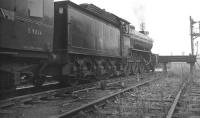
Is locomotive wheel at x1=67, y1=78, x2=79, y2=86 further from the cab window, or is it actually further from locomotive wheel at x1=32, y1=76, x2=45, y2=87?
the cab window

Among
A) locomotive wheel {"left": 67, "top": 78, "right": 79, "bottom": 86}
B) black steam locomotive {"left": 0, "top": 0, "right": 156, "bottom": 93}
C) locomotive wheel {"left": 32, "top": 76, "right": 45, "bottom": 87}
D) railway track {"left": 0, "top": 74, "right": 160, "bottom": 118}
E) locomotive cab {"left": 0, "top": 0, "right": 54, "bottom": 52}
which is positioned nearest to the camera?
railway track {"left": 0, "top": 74, "right": 160, "bottom": 118}

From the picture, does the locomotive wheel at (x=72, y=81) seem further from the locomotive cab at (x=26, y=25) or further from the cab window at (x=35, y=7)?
the cab window at (x=35, y=7)

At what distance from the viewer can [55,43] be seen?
31.6 ft

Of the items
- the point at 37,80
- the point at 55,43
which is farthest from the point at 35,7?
the point at 37,80

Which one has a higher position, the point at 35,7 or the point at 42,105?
the point at 35,7

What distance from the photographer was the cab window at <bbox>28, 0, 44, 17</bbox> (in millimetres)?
7461

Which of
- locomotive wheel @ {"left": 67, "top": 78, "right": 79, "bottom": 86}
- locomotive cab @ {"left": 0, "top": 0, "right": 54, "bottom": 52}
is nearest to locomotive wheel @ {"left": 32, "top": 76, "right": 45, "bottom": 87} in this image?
locomotive cab @ {"left": 0, "top": 0, "right": 54, "bottom": 52}

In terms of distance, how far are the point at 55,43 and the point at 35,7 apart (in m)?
2.16

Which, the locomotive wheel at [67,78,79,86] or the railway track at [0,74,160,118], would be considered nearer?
the railway track at [0,74,160,118]

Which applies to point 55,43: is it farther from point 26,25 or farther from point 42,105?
point 42,105

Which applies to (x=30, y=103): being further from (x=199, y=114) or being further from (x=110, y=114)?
→ (x=199, y=114)

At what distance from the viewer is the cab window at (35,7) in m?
7.46

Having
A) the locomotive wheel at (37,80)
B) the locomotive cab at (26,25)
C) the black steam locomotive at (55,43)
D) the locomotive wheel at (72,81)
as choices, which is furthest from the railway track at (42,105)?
the locomotive wheel at (72,81)

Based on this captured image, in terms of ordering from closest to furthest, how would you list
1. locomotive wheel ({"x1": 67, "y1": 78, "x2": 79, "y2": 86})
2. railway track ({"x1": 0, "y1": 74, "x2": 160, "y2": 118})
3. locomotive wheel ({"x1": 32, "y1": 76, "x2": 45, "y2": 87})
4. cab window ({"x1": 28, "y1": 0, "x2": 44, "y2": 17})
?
railway track ({"x1": 0, "y1": 74, "x2": 160, "y2": 118}) → cab window ({"x1": 28, "y1": 0, "x2": 44, "y2": 17}) → locomotive wheel ({"x1": 32, "y1": 76, "x2": 45, "y2": 87}) → locomotive wheel ({"x1": 67, "y1": 78, "x2": 79, "y2": 86})
